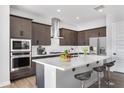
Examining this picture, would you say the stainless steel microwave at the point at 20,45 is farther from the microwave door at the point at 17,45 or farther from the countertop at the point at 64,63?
the countertop at the point at 64,63

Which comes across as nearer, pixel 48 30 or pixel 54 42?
pixel 48 30

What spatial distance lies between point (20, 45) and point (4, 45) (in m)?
0.60

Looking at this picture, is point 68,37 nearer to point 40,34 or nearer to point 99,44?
point 99,44

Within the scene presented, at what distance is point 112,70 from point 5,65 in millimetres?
4526

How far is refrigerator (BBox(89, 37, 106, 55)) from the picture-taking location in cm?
525

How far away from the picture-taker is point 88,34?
630cm

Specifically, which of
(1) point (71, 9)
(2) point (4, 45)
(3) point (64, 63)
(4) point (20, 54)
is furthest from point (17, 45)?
(1) point (71, 9)

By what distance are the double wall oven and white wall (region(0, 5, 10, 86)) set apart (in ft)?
0.80

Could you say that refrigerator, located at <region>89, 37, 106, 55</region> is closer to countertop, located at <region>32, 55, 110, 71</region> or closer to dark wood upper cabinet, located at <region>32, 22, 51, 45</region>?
dark wood upper cabinet, located at <region>32, 22, 51, 45</region>

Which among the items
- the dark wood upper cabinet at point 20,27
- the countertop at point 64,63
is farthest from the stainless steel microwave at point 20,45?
the countertop at point 64,63
